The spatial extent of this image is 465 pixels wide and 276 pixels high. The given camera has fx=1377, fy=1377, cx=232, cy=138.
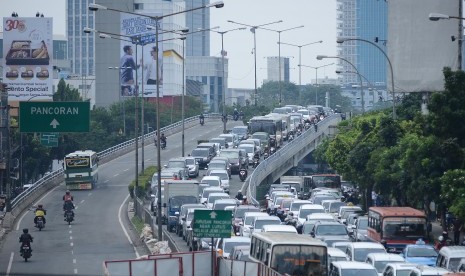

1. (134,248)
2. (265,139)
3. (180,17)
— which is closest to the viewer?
(134,248)

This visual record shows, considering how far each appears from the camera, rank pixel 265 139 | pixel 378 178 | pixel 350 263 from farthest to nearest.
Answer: pixel 265 139 → pixel 378 178 → pixel 350 263

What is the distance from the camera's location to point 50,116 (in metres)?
40.6

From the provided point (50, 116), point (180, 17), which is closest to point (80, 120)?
point (50, 116)

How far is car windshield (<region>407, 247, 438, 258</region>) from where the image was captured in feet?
129

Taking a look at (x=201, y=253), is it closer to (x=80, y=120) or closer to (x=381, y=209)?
(x=80, y=120)

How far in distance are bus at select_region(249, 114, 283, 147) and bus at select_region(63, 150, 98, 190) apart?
2025 centimetres

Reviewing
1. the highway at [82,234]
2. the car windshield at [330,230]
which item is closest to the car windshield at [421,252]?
the car windshield at [330,230]

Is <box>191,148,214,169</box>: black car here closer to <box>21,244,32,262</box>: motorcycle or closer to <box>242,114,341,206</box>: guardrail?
<box>242,114,341,206</box>: guardrail

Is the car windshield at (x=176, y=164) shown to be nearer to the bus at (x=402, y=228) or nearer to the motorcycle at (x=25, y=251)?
the motorcycle at (x=25, y=251)

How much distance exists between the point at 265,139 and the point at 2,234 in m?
40.2

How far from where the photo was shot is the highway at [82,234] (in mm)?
45812

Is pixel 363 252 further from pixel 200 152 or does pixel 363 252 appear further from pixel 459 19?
pixel 200 152

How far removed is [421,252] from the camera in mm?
39344

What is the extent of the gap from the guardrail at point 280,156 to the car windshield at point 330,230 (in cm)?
1995
